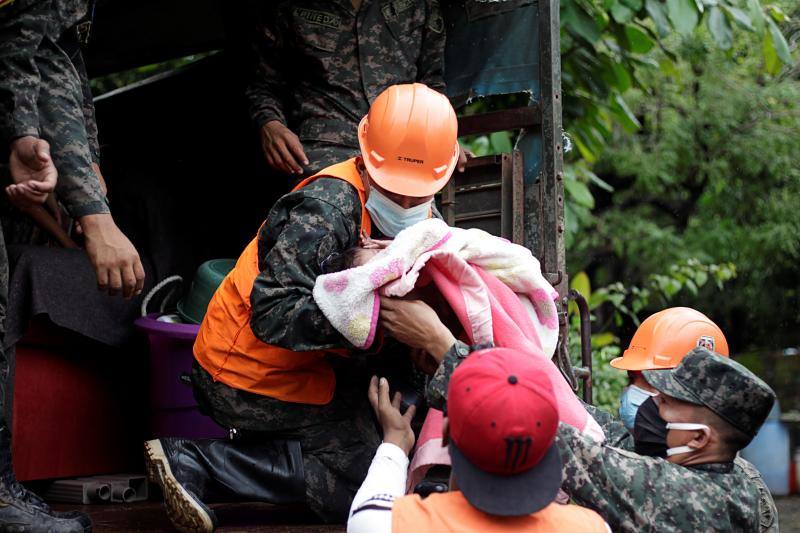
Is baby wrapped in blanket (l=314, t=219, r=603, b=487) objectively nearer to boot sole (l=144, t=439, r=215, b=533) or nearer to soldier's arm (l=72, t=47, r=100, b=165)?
boot sole (l=144, t=439, r=215, b=533)

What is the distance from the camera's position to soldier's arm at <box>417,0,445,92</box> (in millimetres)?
4426

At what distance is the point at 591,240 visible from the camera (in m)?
11.4

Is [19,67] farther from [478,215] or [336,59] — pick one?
[478,215]

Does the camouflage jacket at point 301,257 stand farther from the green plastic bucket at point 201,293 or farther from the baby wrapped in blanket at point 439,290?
the green plastic bucket at point 201,293

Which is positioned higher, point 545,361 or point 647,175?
point 545,361

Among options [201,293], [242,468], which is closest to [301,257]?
[242,468]

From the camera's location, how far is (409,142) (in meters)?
3.02

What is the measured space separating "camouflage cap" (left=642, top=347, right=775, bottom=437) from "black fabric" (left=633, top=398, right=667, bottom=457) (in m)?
0.18

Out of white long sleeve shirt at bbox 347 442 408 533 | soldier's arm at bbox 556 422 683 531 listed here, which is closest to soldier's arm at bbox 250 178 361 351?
white long sleeve shirt at bbox 347 442 408 533

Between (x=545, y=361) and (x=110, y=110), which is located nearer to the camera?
(x=545, y=361)

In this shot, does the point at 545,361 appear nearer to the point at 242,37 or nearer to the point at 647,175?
the point at 242,37

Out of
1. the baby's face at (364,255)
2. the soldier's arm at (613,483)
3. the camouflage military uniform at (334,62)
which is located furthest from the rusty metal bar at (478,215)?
the soldier's arm at (613,483)

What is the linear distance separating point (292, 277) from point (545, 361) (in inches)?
29.7

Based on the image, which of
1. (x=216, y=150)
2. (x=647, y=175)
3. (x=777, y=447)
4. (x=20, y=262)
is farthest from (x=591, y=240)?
(x=20, y=262)
